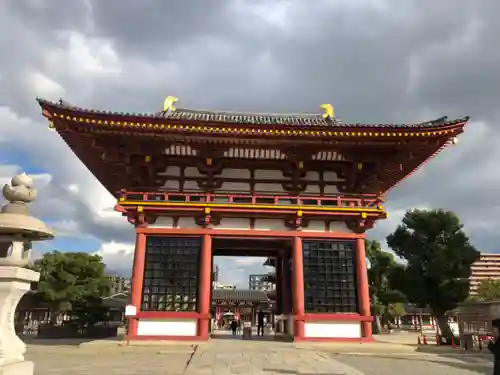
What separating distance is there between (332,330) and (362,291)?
2243mm

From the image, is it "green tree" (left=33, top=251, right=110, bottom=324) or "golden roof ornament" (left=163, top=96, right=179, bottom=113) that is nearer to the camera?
"golden roof ornament" (left=163, top=96, right=179, bottom=113)

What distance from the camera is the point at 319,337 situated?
56.4 ft

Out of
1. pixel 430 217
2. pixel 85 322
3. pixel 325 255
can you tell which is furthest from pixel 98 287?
pixel 430 217

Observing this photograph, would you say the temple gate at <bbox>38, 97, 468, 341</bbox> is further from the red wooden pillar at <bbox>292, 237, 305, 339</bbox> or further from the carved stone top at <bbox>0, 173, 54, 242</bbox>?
the carved stone top at <bbox>0, 173, 54, 242</bbox>

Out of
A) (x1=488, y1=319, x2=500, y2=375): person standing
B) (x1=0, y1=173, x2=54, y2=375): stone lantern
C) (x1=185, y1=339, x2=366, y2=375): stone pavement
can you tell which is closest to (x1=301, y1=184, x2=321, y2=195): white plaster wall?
(x1=185, y1=339, x2=366, y2=375): stone pavement

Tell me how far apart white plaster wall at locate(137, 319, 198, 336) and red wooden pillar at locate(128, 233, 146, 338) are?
0.30 m

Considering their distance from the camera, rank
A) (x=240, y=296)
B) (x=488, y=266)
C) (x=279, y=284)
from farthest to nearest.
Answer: (x=488, y=266)
(x=240, y=296)
(x=279, y=284)

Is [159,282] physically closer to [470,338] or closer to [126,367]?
[126,367]

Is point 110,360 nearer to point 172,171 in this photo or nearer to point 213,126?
point 172,171

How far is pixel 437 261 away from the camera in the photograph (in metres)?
22.5

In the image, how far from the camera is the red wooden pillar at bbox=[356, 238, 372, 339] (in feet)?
57.3

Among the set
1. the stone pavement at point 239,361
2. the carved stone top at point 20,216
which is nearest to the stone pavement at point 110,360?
the stone pavement at point 239,361

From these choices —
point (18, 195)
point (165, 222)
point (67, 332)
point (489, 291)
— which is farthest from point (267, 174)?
point (489, 291)

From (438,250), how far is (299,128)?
12.2 metres
